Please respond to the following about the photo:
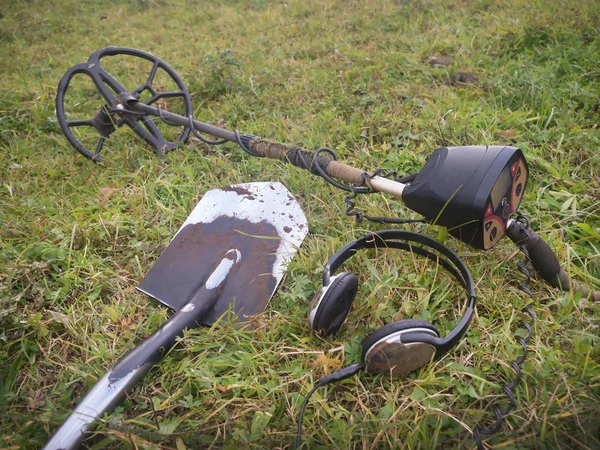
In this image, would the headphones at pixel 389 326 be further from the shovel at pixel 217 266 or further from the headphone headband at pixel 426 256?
the shovel at pixel 217 266

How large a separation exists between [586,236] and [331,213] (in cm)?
122

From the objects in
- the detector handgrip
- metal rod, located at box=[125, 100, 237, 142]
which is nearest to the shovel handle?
metal rod, located at box=[125, 100, 237, 142]

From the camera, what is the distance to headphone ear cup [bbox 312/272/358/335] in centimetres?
137

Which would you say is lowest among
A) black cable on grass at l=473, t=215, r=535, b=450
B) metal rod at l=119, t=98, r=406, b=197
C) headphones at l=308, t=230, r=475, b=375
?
black cable on grass at l=473, t=215, r=535, b=450

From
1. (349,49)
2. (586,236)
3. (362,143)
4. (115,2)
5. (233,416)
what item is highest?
(115,2)

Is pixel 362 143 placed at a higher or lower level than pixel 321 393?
higher

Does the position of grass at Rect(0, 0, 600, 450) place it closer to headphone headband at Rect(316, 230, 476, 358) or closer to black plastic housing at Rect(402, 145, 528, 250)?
headphone headband at Rect(316, 230, 476, 358)

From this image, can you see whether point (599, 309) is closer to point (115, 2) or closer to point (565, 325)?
point (565, 325)

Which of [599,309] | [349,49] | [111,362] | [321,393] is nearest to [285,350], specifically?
[321,393]

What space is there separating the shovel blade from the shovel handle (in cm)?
8

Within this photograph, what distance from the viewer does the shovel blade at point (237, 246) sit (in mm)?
1733

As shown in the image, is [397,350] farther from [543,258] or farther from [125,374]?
[125,374]

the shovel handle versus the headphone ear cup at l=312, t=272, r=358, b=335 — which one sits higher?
the headphone ear cup at l=312, t=272, r=358, b=335

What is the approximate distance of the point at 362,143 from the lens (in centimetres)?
254
